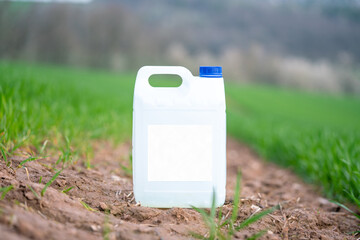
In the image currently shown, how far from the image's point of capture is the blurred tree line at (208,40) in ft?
93.2

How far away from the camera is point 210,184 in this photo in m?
1.79

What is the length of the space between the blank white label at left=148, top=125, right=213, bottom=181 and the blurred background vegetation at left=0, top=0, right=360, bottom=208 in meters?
0.86

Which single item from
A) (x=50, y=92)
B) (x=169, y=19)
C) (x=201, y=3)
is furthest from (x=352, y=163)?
(x=201, y=3)

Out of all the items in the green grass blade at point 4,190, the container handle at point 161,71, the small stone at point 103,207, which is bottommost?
the small stone at point 103,207

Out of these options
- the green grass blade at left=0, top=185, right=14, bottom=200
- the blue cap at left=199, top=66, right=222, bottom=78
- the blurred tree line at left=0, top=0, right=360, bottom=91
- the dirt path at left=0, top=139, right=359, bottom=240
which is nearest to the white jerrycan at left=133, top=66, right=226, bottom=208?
the blue cap at left=199, top=66, right=222, bottom=78

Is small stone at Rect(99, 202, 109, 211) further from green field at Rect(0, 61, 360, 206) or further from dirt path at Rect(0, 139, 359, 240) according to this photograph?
green field at Rect(0, 61, 360, 206)

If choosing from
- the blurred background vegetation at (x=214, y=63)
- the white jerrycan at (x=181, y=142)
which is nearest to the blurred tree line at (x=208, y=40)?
the blurred background vegetation at (x=214, y=63)

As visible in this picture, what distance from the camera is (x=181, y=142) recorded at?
70.4 inches

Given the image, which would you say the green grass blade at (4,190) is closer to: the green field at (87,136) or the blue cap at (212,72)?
the green field at (87,136)

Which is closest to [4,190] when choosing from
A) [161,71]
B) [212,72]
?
[161,71]

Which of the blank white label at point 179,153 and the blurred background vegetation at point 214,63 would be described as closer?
the blank white label at point 179,153

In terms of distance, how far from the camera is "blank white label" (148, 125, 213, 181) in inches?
69.9

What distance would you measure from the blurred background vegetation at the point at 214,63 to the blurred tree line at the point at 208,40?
12cm

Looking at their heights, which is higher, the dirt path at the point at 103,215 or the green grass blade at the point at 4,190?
the green grass blade at the point at 4,190
